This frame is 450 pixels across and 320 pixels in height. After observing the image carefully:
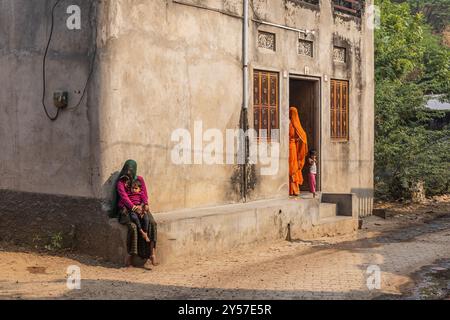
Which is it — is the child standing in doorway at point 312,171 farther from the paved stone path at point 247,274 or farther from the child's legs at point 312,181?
the paved stone path at point 247,274

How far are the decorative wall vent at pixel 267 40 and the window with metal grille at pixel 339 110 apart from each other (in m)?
2.31

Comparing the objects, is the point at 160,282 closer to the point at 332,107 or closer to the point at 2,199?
the point at 2,199

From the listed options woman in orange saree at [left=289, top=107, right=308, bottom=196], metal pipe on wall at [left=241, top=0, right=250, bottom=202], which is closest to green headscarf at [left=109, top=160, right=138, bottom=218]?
metal pipe on wall at [left=241, top=0, right=250, bottom=202]

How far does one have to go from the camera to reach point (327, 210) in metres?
12.3

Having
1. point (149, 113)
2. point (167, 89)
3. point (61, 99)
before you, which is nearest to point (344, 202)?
point (167, 89)

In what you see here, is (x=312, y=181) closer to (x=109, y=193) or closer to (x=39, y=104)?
(x=109, y=193)

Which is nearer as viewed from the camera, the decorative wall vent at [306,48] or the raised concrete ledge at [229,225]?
the raised concrete ledge at [229,225]

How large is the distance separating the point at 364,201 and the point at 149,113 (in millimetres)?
7158

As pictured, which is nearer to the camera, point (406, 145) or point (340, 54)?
point (340, 54)

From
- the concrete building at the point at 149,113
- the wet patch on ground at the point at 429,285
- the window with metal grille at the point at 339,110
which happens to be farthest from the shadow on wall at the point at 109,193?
the window with metal grille at the point at 339,110

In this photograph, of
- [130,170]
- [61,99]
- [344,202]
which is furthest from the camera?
[344,202]

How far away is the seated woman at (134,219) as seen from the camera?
320 inches

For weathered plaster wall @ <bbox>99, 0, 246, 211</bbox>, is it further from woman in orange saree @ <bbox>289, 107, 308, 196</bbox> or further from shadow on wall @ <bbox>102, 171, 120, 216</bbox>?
woman in orange saree @ <bbox>289, 107, 308, 196</bbox>

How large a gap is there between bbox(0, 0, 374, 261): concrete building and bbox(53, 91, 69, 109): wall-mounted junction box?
0.07 m
